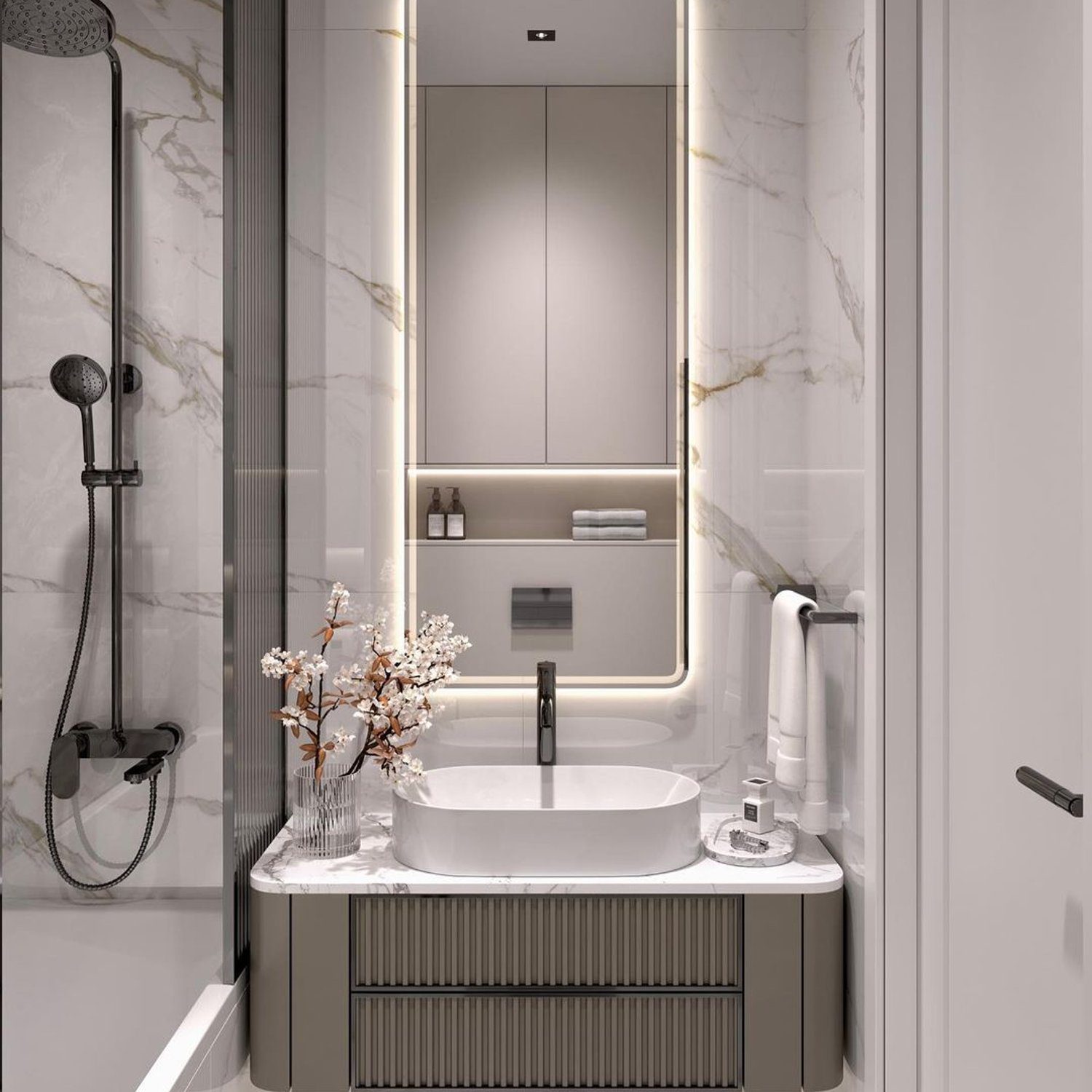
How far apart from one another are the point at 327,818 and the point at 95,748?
1.83ft

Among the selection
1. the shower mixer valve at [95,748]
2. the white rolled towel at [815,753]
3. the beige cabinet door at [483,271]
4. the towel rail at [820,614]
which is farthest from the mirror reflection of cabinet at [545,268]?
the shower mixer valve at [95,748]

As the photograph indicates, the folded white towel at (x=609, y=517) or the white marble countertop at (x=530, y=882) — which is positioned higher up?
the folded white towel at (x=609, y=517)

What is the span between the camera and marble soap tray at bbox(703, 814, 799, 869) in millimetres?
1638

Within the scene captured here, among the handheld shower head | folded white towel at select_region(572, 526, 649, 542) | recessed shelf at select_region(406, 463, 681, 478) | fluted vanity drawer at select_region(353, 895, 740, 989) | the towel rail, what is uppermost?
the handheld shower head

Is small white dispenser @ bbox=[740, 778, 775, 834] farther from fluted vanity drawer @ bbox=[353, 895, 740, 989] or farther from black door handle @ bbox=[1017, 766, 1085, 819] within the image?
black door handle @ bbox=[1017, 766, 1085, 819]

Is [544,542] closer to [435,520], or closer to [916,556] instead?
[435,520]

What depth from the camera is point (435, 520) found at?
6.33ft

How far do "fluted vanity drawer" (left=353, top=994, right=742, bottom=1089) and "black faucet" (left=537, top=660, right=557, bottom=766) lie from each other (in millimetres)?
441

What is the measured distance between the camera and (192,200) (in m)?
1.96

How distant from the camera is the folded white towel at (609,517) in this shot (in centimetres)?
193

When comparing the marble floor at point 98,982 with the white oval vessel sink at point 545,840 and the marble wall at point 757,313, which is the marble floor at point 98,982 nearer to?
the white oval vessel sink at point 545,840

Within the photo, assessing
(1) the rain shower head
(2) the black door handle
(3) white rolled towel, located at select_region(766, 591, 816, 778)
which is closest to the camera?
(2) the black door handle

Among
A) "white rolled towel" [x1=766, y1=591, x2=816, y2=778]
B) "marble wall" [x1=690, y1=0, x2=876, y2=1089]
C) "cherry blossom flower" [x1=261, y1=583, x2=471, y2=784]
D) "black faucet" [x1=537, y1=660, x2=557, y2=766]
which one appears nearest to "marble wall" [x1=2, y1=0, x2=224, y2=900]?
"cherry blossom flower" [x1=261, y1=583, x2=471, y2=784]

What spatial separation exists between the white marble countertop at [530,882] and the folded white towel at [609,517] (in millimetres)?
662
